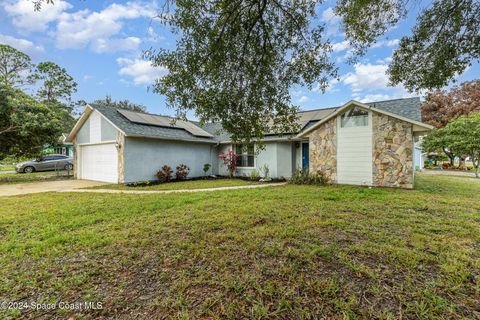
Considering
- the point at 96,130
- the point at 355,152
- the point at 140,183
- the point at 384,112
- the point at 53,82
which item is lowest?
the point at 140,183

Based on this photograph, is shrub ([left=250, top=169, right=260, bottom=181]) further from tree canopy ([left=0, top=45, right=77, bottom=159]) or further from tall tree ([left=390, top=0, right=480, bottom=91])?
tree canopy ([left=0, top=45, right=77, bottom=159])

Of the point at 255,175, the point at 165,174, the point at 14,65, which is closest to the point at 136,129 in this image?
the point at 165,174

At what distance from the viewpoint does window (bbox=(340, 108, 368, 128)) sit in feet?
34.8

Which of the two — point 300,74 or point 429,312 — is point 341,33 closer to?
point 300,74

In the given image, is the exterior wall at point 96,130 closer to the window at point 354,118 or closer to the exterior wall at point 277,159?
the exterior wall at point 277,159

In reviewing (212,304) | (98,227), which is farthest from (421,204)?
(98,227)

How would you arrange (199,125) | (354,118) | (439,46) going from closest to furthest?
(439,46) → (354,118) → (199,125)

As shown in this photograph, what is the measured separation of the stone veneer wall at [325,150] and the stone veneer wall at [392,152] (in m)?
1.71

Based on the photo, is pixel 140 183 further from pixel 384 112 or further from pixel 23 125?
pixel 384 112

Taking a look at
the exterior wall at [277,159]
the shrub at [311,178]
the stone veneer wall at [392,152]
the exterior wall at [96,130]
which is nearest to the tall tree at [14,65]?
the exterior wall at [96,130]

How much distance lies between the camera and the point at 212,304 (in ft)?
7.80

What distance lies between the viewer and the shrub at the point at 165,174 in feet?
42.7

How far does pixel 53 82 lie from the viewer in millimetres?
29766

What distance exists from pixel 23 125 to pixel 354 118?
1737cm
